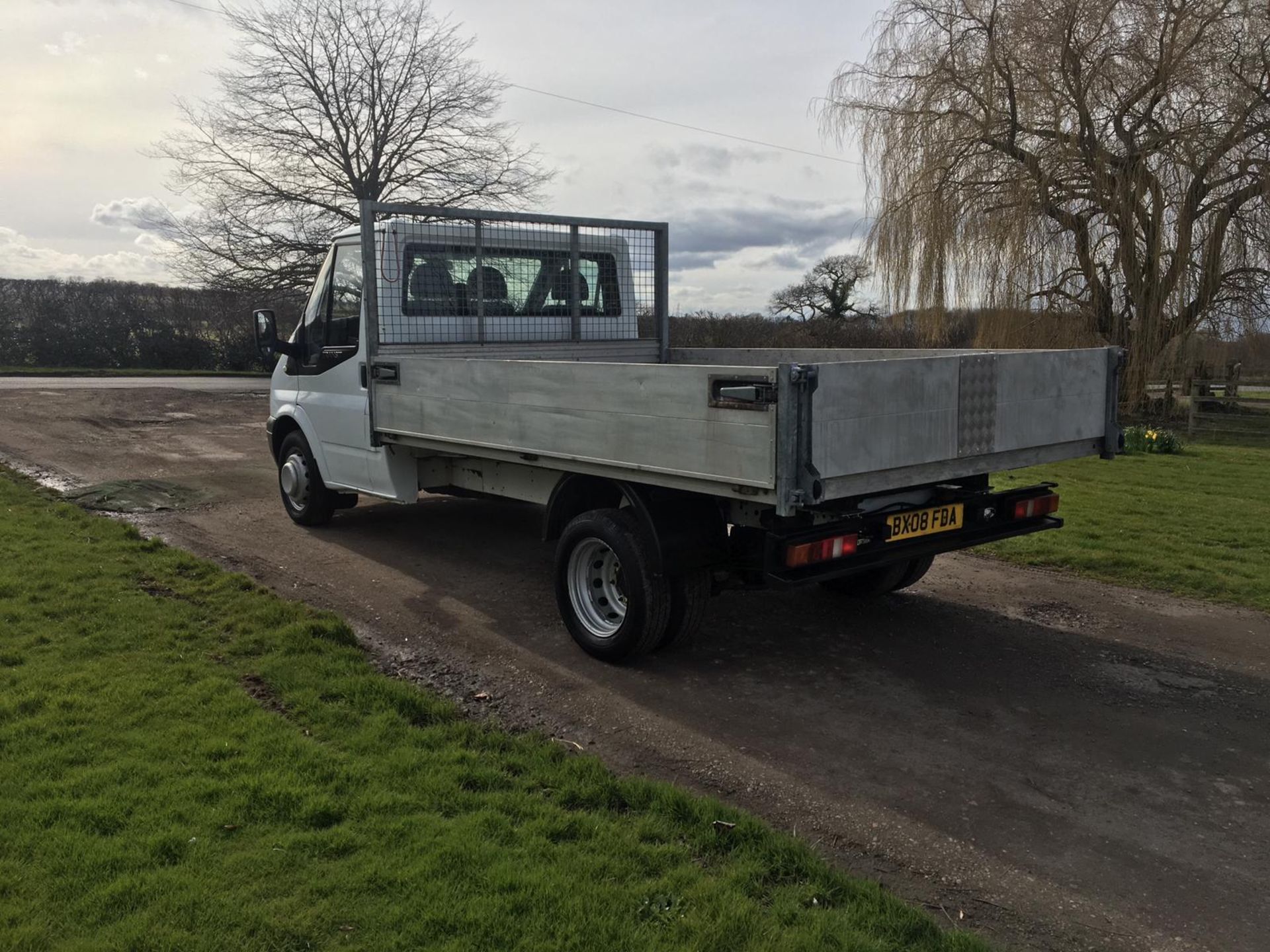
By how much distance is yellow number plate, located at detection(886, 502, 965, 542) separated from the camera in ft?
16.3

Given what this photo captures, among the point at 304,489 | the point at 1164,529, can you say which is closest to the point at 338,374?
the point at 304,489

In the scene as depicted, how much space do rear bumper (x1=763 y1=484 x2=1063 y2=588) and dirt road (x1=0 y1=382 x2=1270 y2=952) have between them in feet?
2.09

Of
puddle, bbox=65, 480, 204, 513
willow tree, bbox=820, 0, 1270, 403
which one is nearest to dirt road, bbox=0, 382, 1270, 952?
puddle, bbox=65, 480, 204, 513

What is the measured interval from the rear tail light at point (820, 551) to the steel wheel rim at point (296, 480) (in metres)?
5.17

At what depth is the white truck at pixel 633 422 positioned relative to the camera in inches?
170

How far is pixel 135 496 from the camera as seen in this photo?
9.59 m

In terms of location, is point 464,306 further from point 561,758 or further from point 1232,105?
point 1232,105

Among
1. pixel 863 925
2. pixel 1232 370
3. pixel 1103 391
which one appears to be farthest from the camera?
pixel 1232 370

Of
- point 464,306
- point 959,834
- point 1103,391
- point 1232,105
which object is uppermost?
point 1232,105

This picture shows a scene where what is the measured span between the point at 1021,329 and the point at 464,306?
11165mm

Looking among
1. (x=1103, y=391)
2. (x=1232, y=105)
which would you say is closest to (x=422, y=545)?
(x=1103, y=391)

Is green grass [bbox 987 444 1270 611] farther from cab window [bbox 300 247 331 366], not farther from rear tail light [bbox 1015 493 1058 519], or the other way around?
cab window [bbox 300 247 331 366]

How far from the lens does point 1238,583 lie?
22.1ft

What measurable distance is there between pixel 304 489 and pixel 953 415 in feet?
18.7
